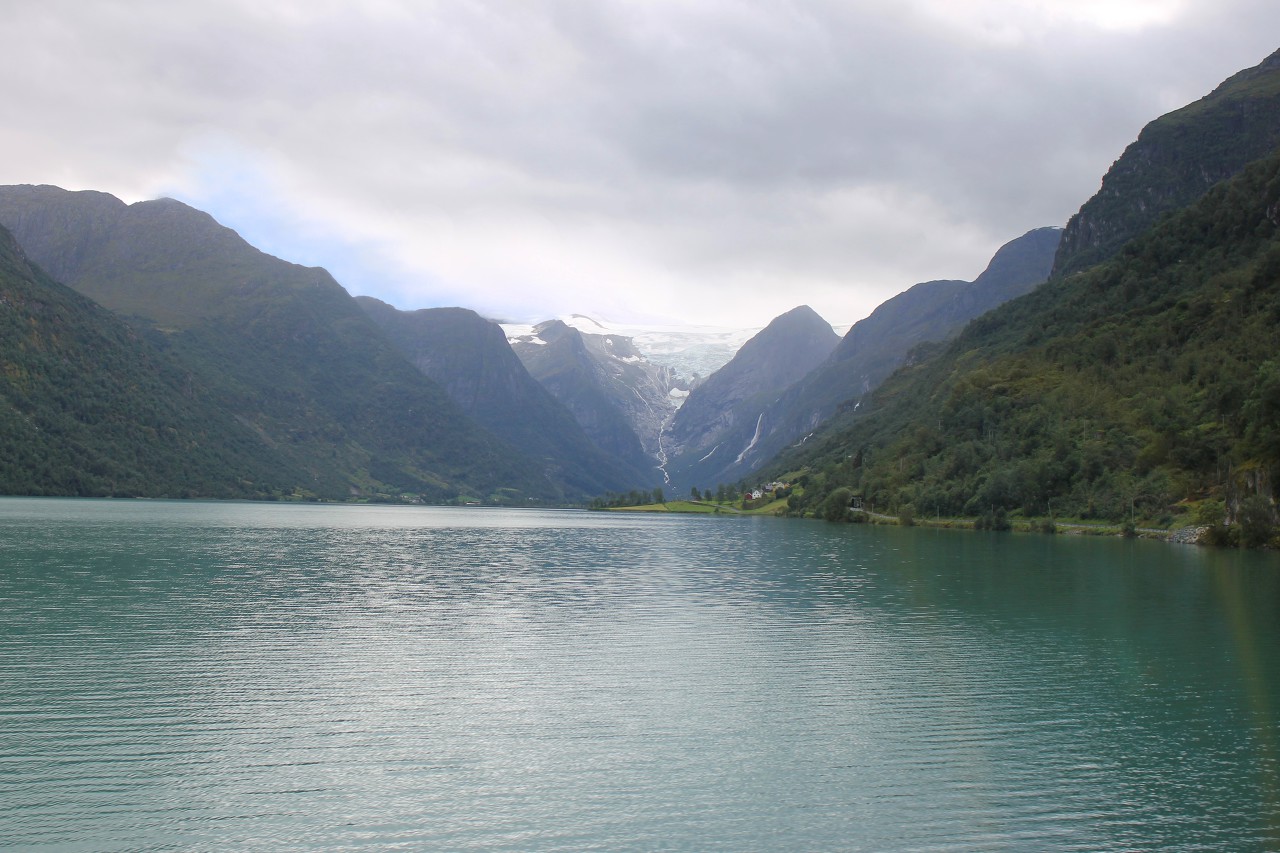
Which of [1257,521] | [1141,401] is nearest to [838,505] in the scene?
[1141,401]

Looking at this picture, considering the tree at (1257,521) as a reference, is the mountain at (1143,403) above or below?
above

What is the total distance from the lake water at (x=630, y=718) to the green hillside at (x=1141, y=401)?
60.4 metres

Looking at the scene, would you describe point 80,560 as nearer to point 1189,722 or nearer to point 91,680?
point 91,680

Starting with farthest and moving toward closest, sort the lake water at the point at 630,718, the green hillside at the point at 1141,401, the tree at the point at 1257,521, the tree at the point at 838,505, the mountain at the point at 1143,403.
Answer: the tree at the point at 838,505, the green hillside at the point at 1141,401, the mountain at the point at 1143,403, the tree at the point at 1257,521, the lake water at the point at 630,718

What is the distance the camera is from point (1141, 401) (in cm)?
13062

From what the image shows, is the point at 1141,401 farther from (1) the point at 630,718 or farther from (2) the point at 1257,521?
(1) the point at 630,718

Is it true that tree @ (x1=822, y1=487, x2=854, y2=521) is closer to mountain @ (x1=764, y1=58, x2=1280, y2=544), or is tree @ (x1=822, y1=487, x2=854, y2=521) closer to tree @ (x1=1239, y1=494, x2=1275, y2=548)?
mountain @ (x1=764, y1=58, x2=1280, y2=544)

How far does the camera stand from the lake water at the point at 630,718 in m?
17.1

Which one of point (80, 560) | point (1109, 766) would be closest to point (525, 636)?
point (1109, 766)

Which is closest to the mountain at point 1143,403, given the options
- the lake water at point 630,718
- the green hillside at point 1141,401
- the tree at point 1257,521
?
the tree at point 1257,521

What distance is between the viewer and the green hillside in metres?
105

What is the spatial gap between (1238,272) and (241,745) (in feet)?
544

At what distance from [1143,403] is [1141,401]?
1.62 meters

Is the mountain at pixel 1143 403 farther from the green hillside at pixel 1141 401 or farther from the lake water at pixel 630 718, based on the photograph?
the lake water at pixel 630 718
